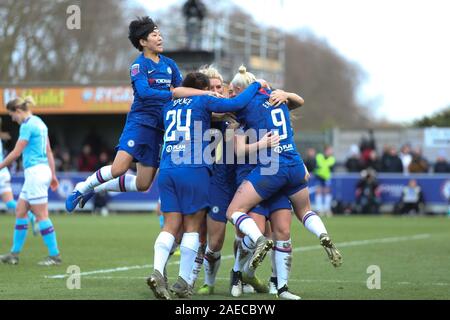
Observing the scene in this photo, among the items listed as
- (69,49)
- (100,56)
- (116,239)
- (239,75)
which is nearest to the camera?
(239,75)

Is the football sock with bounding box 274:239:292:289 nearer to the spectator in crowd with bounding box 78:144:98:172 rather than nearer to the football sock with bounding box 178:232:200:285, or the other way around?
the football sock with bounding box 178:232:200:285

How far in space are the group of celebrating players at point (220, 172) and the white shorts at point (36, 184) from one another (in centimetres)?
266

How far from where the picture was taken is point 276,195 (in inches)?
347

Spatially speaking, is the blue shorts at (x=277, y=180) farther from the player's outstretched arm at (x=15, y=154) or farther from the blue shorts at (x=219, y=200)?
the player's outstretched arm at (x=15, y=154)

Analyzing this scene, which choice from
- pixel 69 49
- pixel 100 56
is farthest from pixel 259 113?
pixel 100 56

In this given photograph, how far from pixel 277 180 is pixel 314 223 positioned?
59 centimetres

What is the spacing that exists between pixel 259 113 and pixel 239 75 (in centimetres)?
63

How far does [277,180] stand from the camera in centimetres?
852

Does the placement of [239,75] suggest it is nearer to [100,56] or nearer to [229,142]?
[229,142]

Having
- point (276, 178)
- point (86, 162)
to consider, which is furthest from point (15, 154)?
point (86, 162)

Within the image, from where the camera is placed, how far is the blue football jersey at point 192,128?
27.4 ft

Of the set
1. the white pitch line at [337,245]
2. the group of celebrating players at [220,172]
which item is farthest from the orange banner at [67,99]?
the group of celebrating players at [220,172]

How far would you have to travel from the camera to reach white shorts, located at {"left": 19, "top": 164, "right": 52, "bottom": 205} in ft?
38.2

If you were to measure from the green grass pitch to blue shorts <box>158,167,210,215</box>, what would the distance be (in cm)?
86
